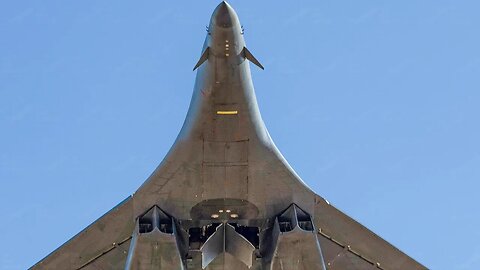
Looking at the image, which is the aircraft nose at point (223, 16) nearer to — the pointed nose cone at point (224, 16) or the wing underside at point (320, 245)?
the pointed nose cone at point (224, 16)

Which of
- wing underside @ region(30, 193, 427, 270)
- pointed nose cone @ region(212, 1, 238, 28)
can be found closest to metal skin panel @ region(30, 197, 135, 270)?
wing underside @ region(30, 193, 427, 270)

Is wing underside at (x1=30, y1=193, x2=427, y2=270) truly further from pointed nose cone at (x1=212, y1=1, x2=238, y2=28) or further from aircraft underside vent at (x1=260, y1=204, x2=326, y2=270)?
pointed nose cone at (x1=212, y1=1, x2=238, y2=28)

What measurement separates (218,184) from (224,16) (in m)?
4.82

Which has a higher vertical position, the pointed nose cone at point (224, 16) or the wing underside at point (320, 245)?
the pointed nose cone at point (224, 16)

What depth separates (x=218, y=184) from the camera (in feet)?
83.7

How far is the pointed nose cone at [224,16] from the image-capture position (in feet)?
77.8

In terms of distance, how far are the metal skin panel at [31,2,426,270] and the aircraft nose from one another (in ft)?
1.62

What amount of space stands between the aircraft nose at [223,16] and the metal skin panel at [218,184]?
0.49 metres

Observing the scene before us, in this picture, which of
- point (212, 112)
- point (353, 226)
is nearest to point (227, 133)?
point (212, 112)

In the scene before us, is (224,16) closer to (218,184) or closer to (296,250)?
(218,184)

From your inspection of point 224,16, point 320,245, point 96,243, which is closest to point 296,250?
point 320,245

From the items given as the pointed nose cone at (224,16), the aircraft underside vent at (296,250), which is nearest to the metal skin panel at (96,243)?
the aircraft underside vent at (296,250)

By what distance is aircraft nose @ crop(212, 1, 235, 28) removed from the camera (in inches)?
933

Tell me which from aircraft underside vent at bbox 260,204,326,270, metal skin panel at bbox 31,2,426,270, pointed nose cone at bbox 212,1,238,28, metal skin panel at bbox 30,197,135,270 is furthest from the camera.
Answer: metal skin panel at bbox 30,197,135,270
